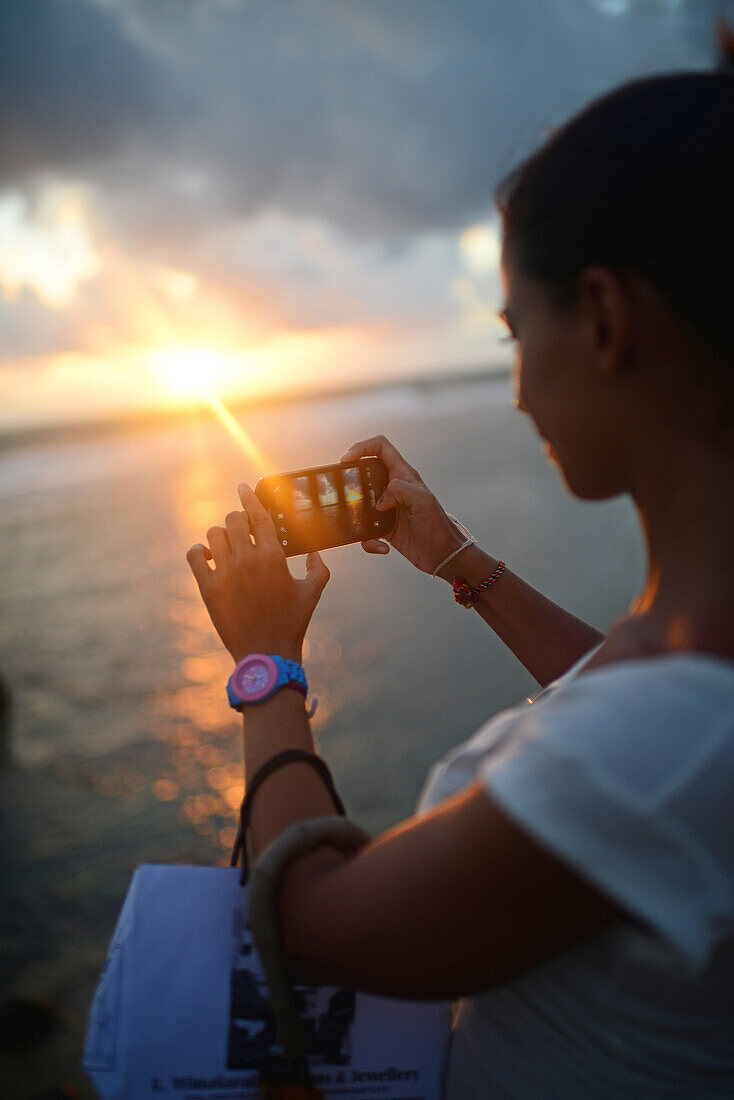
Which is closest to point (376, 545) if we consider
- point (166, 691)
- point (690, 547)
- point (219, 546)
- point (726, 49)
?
point (219, 546)

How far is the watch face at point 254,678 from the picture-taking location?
3.56 feet

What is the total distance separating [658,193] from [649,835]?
78cm

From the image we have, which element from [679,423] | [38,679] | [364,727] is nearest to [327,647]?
[364,727]

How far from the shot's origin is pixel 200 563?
132 cm

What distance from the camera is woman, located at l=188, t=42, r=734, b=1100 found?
2.16 ft

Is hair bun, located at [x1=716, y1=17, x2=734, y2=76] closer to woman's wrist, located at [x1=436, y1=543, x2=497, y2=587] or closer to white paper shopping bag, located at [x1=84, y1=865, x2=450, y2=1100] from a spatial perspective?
woman's wrist, located at [x1=436, y1=543, x2=497, y2=587]

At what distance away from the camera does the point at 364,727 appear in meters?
4.24

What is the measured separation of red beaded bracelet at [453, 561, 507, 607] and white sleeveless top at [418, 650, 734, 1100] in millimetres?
838

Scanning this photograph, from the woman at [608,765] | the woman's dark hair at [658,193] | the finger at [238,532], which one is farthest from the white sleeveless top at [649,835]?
the finger at [238,532]

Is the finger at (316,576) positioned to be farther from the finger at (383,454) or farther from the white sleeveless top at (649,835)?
the white sleeveless top at (649,835)

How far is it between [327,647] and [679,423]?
15.2 ft

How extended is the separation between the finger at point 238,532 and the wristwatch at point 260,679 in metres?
0.26

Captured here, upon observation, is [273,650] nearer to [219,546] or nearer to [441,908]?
[219,546]

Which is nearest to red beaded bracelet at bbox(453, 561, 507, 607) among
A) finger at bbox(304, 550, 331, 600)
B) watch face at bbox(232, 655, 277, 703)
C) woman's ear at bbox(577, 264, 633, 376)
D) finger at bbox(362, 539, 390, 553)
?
finger at bbox(362, 539, 390, 553)
